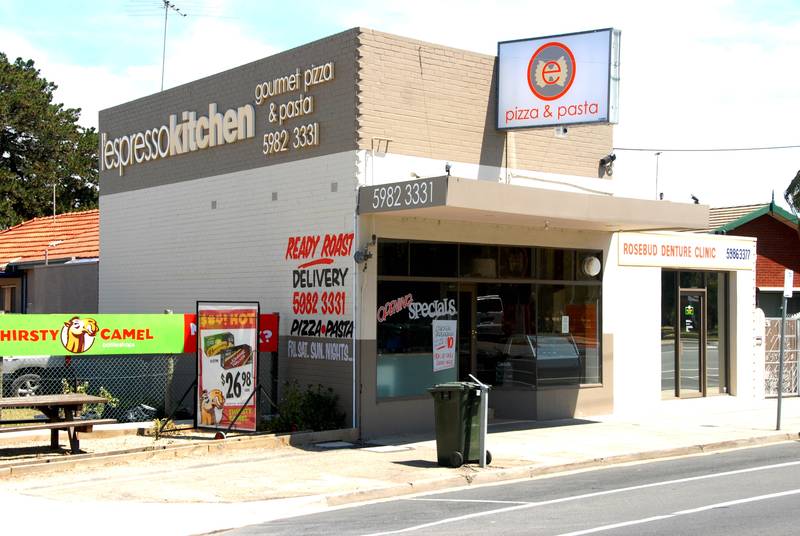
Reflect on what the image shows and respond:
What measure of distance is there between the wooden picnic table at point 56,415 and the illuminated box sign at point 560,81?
27.8 feet

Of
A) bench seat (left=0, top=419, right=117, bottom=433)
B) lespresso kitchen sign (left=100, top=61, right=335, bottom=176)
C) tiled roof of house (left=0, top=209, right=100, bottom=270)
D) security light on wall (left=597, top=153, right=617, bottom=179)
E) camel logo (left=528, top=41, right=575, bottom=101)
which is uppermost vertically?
camel logo (left=528, top=41, right=575, bottom=101)

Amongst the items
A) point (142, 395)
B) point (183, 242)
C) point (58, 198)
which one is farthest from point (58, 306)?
point (58, 198)

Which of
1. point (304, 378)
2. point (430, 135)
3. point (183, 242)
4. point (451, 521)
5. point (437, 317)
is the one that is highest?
point (430, 135)

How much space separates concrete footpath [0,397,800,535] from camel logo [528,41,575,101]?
5755mm

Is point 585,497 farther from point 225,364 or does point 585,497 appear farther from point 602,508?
point 225,364

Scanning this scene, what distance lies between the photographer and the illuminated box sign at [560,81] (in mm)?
17094

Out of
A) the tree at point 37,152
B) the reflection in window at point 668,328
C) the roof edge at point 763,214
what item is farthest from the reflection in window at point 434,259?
the tree at point 37,152

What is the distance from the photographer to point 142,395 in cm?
1778

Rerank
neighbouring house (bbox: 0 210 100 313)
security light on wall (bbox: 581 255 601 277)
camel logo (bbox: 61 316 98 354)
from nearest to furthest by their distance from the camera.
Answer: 1. camel logo (bbox: 61 316 98 354)
2. security light on wall (bbox: 581 255 601 277)
3. neighbouring house (bbox: 0 210 100 313)

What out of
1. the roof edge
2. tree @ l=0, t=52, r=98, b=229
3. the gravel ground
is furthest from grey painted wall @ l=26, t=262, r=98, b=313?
tree @ l=0, t=52, r=98, b=229

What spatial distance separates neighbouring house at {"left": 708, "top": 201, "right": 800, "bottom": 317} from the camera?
3341 centimetres

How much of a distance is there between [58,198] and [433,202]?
39265mm

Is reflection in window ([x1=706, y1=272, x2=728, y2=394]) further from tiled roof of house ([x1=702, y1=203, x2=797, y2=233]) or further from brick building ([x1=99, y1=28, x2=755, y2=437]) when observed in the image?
tiled roof of house ([x1=702, y1=203, x2=797, y2=233])

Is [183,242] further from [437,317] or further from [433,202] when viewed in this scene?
[433,202]
